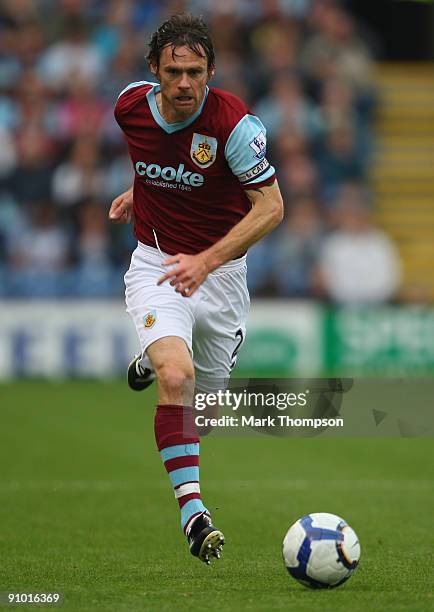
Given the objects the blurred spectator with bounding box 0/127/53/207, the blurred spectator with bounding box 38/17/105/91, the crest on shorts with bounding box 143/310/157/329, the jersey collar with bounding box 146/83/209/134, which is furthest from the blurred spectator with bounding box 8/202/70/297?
the crest on shorts with bounding box 143/310/157/329

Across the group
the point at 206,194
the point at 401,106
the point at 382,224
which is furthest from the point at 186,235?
the point at 401,106

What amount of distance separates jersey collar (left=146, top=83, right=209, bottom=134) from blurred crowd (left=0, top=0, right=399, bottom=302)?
9725 millimetres

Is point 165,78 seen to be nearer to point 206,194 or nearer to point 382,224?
point 206,194

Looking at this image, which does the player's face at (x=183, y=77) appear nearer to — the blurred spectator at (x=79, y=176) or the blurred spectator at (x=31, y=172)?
the blurred spectator at (x=79, y=176)

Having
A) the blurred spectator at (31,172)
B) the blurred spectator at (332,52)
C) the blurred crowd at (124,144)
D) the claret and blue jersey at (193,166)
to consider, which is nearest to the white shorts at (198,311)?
the claret and blue jersey at (193,166)

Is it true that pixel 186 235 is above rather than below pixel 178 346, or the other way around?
above

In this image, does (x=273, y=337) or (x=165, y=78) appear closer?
(x=165, y=78)

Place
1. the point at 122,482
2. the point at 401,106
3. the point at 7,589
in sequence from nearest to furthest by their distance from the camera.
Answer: the point at 7,589 → the point at 122,482 → the point at 401,106

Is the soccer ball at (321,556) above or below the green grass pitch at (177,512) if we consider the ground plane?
above

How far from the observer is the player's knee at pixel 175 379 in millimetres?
5855

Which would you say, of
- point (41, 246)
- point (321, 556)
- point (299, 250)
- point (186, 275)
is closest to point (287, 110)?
point (299, 250)

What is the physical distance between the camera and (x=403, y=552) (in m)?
6.46

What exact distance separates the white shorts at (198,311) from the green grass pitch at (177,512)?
1.02 meters

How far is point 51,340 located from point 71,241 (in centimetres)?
142
